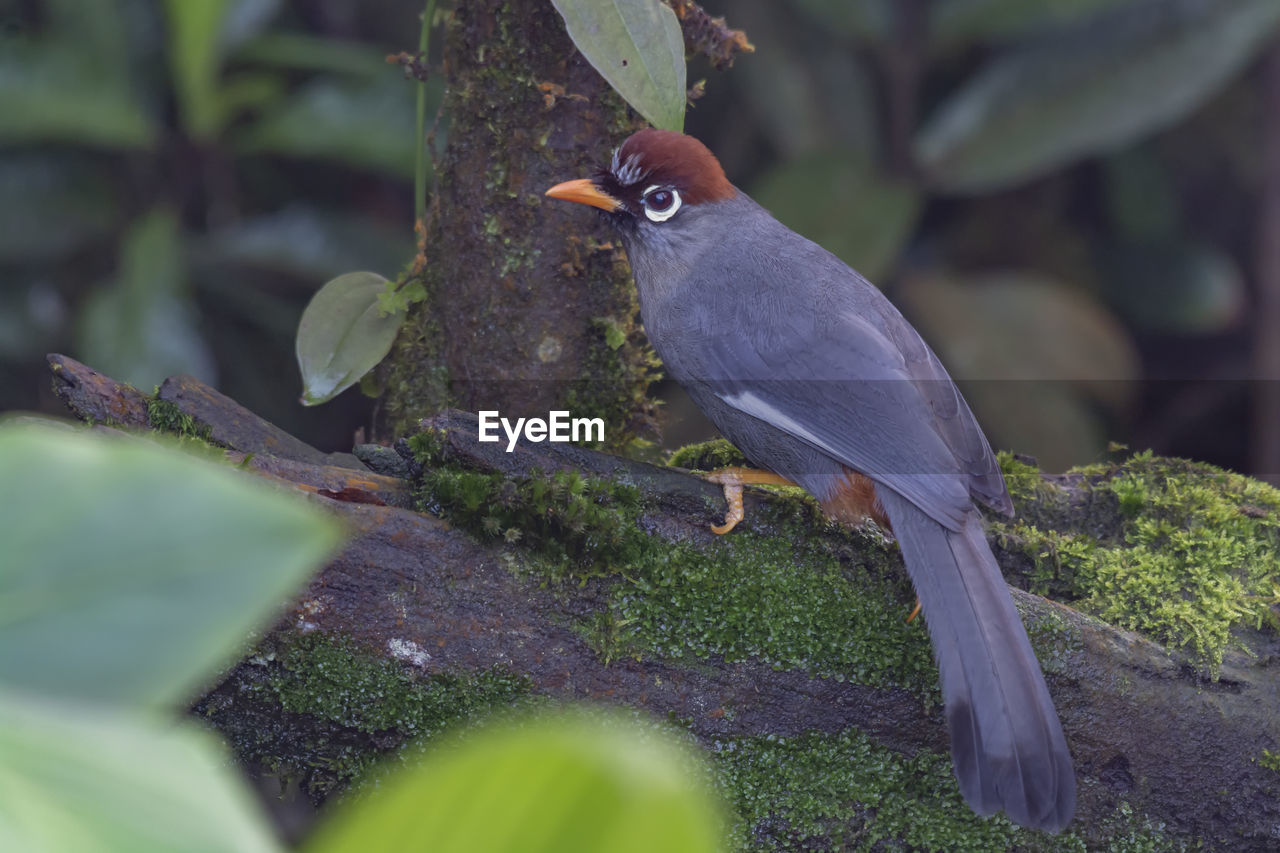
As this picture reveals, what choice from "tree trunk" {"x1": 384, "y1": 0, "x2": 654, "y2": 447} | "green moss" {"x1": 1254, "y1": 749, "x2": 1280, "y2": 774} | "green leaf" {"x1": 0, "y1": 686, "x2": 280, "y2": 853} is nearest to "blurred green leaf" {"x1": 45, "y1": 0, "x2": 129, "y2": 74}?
"tree trunk" {"x1": 384, "y1": 0, "x2": 654, "y2": 447}

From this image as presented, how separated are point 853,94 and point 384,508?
126 inches

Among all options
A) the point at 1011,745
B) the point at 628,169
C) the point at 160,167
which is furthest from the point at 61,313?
the point at 1011,745

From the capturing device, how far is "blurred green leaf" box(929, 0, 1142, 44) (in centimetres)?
374

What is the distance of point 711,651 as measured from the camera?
178cm

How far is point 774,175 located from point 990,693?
263 cm

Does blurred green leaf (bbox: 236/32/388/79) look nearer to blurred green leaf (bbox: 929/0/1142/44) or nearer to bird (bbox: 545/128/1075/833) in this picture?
bird (bbox: 545/128/1075/833)

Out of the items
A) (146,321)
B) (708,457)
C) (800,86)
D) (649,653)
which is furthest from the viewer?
(800,86)

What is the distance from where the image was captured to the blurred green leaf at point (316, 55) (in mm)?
3734

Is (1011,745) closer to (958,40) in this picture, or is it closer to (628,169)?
(628,169)

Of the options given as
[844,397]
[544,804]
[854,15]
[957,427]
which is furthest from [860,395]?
[854,15]

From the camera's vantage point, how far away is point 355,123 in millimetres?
3682

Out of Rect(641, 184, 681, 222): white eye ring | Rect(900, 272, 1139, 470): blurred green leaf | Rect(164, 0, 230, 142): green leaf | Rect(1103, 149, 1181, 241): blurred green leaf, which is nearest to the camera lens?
Rect(641, 184, 681, 222): white eye ring

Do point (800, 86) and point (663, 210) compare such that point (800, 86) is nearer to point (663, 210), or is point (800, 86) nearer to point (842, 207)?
point (842, 207)

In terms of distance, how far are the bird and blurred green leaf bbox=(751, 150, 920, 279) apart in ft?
4.70
